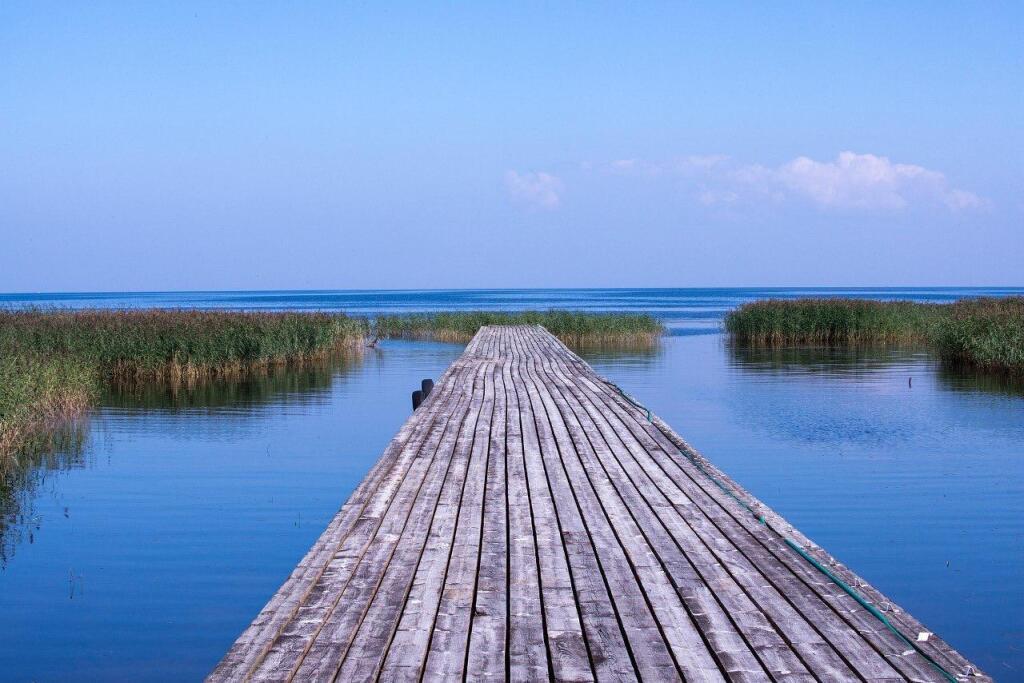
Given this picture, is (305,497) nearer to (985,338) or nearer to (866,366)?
(866,366)

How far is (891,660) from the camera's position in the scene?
3096 mm

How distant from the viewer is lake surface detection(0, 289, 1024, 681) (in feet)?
19.0

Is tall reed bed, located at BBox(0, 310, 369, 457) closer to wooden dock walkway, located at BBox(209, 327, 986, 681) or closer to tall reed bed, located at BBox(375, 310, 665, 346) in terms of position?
tall reed bed, located at BBox(375, 310, 665, 346)

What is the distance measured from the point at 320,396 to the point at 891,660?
1453 cm

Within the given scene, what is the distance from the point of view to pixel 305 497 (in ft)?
30.3

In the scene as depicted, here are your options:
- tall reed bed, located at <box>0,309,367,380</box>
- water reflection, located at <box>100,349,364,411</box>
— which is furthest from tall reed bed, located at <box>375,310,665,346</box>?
Answer: water reflection, located at <box>100,349,364,411</box>

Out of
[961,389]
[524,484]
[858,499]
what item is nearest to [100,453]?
[524,484]

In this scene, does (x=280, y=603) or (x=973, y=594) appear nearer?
(x=280, y=603)

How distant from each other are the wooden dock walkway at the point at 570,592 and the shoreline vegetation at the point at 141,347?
7.10 meters

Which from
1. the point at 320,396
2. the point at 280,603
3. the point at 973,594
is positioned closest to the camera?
the point at 280,603

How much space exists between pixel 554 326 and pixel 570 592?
2507 cm

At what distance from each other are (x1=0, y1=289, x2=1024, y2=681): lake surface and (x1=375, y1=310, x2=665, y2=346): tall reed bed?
9908 millimetres

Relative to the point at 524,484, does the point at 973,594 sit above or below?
below

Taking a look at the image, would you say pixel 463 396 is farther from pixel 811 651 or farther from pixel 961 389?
pixel 961 389
